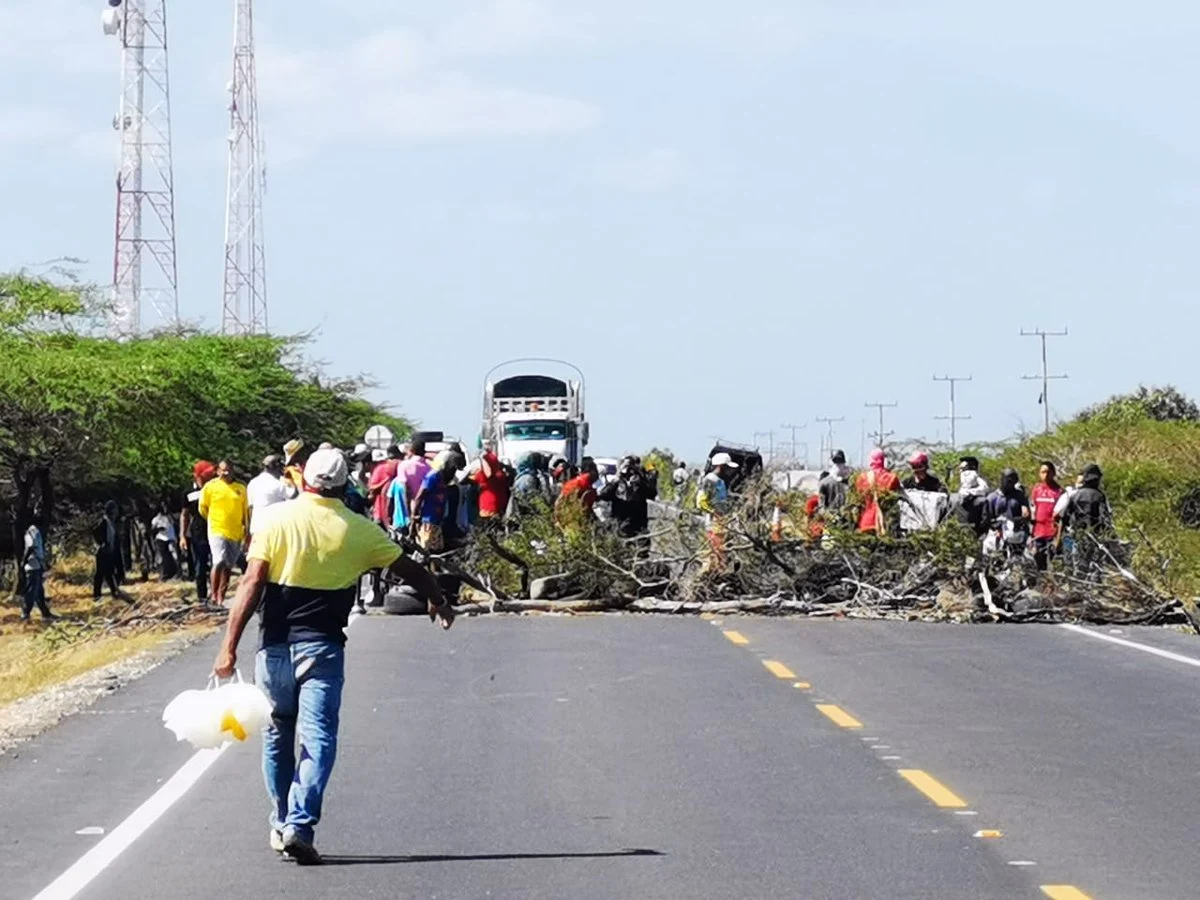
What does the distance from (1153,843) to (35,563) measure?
28.5m

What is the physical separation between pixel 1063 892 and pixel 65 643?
783 inches

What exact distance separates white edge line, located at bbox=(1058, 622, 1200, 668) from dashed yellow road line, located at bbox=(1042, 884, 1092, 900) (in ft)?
33.7

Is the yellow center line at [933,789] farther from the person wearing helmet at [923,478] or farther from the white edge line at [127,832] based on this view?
the person wearing helmet at [923,478]

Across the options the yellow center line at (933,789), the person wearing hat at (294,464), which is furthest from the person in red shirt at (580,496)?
the yellow center line at (933,789)

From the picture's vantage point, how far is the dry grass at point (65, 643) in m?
22.3

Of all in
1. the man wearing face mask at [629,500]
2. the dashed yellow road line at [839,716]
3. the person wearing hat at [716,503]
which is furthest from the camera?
the man wearing face mask at [629,500]

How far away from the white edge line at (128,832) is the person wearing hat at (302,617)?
1.33ft

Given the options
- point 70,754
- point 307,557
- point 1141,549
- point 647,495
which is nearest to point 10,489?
point 647,495

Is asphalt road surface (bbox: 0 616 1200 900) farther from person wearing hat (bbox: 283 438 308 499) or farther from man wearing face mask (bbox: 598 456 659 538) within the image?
man wearing face mask (bbox: 598 456 659 538)

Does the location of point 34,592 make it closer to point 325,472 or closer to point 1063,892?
point 325,472

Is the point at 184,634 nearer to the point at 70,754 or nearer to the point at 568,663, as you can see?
the point at 568,663

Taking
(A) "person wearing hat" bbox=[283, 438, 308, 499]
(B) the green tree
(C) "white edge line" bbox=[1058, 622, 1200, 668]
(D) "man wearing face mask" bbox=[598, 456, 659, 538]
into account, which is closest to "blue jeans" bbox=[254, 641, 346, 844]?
(A) "person wearing hat" bbox=[283, 438, 308, 499]

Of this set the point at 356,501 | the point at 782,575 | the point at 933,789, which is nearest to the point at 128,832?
the point at 933,789

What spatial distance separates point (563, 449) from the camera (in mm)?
60969
